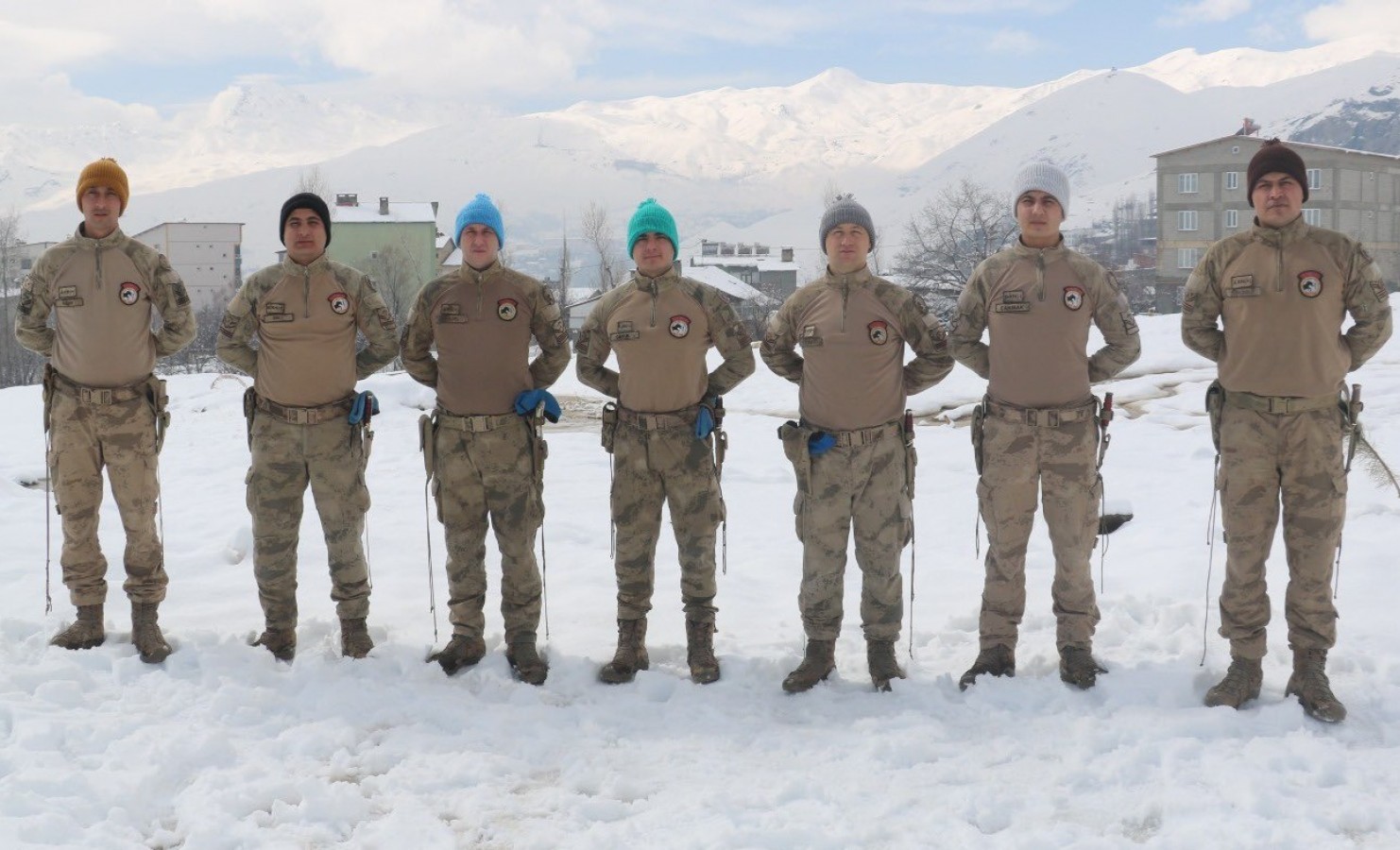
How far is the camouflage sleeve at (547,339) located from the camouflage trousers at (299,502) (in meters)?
0.97

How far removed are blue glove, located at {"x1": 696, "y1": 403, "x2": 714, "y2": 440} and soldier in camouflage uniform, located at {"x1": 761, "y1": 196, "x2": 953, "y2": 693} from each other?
386 mm

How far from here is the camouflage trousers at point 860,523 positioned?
17.2ft

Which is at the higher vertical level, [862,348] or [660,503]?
[862,348]

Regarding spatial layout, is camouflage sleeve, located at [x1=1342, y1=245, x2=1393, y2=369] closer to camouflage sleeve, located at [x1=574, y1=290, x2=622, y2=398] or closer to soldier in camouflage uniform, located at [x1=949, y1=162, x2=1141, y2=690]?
soldier in camouflage uniform, located at [x1=949, y1=162, x2=1141, y2=690]

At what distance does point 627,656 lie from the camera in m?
5.43

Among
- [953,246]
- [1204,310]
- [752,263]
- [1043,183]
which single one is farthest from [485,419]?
[752,263]

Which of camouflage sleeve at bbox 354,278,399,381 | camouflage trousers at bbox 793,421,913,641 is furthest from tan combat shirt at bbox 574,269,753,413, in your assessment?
camouflage sleeve at bbox 354,278,399,381

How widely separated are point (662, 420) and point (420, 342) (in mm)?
1338

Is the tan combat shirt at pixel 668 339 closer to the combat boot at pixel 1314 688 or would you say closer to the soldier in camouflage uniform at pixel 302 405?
the soldier in camouflage uniform at pixel 302 405

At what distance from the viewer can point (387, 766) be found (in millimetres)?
4324

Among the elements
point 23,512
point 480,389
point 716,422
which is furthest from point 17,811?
point 23,512

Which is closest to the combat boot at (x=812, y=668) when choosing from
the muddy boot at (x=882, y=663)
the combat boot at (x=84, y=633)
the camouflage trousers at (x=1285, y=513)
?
the muddy boot at (x=882, y=663)

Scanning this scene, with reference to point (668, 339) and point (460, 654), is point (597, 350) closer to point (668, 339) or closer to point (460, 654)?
point (668, 339)

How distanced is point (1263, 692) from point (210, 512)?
8342 mm
